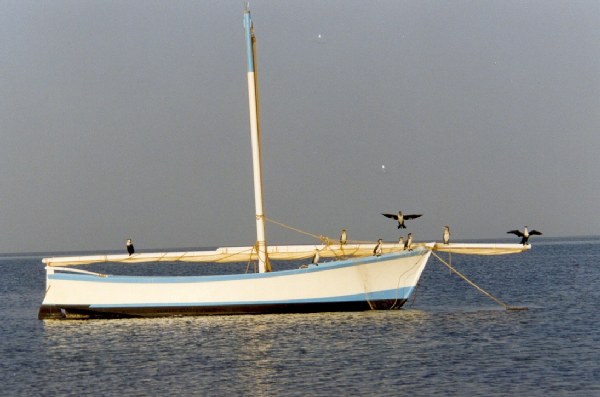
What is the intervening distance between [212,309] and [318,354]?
35.9ft

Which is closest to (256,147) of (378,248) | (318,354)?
(378,248)

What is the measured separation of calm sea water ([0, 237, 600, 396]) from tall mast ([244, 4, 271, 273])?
9.87 feet

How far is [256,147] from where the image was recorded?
44.5m

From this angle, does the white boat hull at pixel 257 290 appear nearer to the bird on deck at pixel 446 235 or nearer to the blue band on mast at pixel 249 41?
the bird on deck at pixel 446 235

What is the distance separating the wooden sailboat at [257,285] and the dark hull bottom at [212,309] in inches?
1.7

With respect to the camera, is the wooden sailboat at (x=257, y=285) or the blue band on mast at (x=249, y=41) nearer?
the wooden sailboat at (x=257, y=285)

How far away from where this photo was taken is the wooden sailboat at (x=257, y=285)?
42438 mm

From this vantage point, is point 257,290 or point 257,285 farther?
point 257,290

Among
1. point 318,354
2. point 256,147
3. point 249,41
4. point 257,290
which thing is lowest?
point 318,354

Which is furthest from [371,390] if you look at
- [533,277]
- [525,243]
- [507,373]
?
[533,277]

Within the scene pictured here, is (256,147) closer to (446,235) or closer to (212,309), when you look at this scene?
(212,309)

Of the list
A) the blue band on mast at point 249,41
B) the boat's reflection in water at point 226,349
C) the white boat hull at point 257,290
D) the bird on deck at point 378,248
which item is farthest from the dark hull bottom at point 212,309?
the blue band on mast at point 249,41

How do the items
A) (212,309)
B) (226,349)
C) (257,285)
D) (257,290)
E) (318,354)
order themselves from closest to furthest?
(318,354) < (226,349) < (257,285) < (257,290) < (212,309)

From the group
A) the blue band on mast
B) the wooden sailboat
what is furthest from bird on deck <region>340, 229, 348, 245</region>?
the blue band on mast
